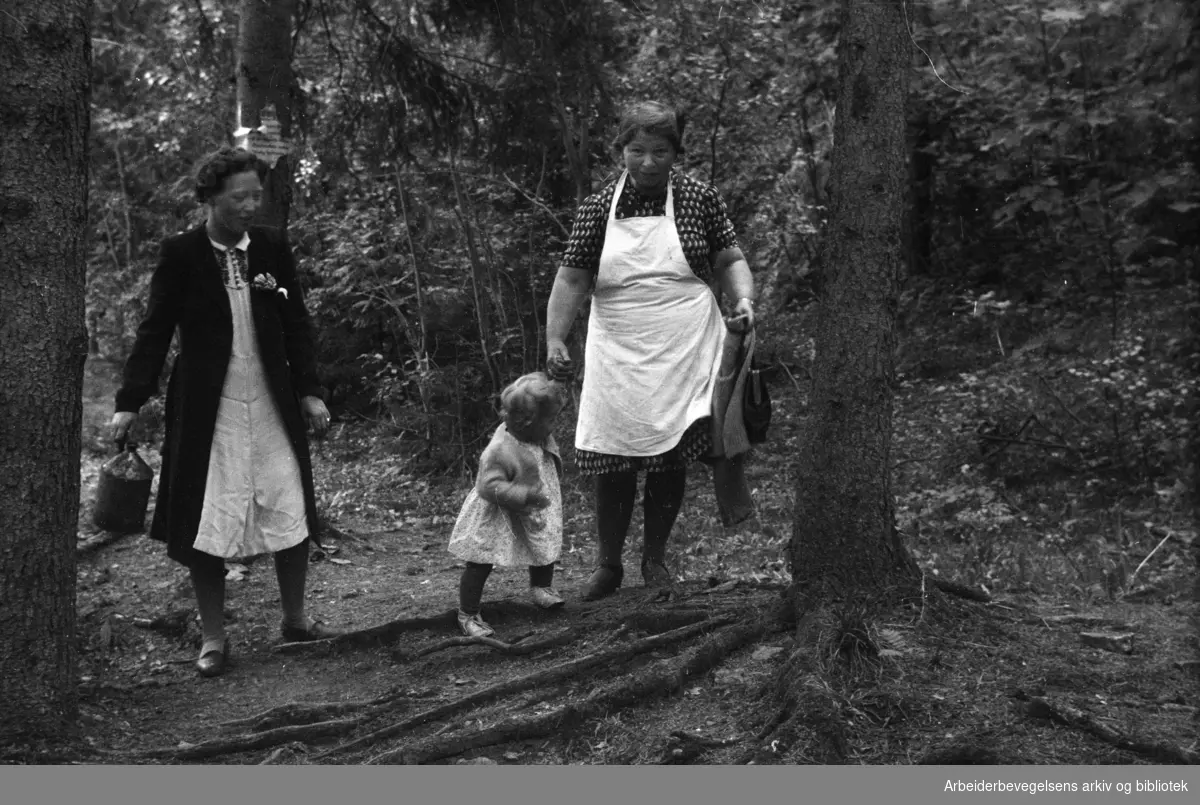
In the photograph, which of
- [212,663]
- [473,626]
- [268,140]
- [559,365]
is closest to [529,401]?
A: [559,365]

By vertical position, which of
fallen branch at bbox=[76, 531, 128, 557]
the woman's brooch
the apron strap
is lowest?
fallen branch at bbox=[76, 531, 128, 557]

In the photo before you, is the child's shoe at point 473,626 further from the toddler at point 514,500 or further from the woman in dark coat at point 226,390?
the woman in dark coat at point 226,390

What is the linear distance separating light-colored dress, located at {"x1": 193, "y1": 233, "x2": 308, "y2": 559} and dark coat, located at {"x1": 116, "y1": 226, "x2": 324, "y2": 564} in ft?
0.12

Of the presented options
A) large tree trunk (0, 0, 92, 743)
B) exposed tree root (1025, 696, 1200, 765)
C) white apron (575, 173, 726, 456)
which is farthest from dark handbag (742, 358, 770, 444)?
large tree trunk (0, 0, 92, 743)

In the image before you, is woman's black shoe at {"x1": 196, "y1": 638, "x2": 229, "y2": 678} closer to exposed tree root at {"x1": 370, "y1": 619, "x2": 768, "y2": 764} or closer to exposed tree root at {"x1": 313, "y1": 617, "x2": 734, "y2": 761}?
exposed tree root at {"x1": 313, "y1": 617, "x2": 734, "y2": 761}

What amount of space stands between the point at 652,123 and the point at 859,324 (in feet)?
4.71

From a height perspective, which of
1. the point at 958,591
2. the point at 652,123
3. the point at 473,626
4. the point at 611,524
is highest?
the point at 652,123

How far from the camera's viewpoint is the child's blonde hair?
211 inches

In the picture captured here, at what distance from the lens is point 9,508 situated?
416 centimetres

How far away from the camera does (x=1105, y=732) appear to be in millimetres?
3887

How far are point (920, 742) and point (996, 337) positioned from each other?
8.56 meters

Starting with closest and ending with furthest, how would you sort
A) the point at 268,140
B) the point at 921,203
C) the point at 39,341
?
the point at 39,341
the point at 268,140
the point at 921,203

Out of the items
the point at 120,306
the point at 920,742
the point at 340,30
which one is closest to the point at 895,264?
the point at 920,742

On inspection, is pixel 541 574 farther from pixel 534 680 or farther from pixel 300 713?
pixel 300 713
